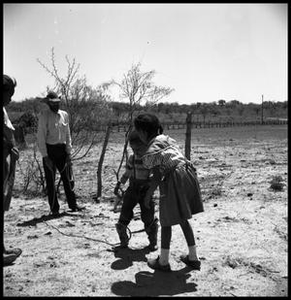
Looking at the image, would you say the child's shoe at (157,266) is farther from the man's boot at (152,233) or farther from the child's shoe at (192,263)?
the man's boot at (152,233)

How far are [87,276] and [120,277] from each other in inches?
12.5

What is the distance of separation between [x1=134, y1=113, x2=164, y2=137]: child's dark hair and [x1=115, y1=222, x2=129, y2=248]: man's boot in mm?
1170

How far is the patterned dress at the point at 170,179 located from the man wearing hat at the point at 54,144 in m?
2.33

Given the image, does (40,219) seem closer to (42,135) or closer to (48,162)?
(48,162)

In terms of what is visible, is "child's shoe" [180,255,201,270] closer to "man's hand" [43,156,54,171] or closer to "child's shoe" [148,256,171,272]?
"child's shoe" [148,256,171,272]

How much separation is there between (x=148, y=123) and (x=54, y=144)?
2334 millimetres

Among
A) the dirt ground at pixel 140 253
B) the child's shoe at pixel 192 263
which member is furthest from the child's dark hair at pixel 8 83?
the child's shoe at pixel 192 263

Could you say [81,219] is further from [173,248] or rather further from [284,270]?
[284,270]

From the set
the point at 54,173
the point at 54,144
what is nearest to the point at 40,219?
the point at 54,173

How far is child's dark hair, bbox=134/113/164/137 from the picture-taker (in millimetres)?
3258

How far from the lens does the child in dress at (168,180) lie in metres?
3.17

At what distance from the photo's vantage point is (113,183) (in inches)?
320

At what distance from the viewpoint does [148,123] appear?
3256mm

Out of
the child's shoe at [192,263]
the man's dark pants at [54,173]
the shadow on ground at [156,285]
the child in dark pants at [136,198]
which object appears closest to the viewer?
the shadow on ground at [156,285]
